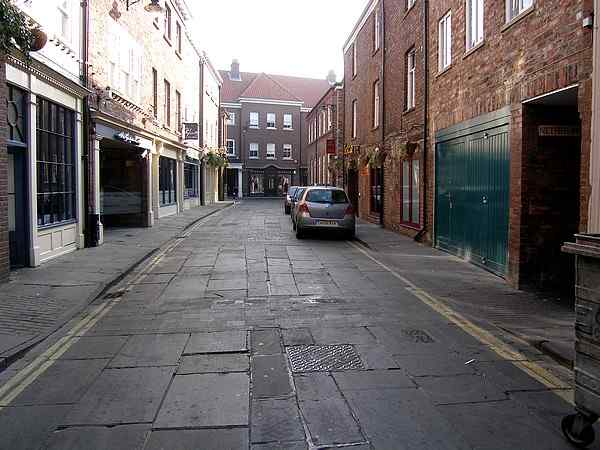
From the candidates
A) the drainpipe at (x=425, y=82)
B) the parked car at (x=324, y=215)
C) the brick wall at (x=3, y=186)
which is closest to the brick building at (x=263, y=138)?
the parked car at (x=324, y=215)

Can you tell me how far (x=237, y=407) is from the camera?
434 centimetres

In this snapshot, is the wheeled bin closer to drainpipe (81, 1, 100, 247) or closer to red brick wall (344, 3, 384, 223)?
drainpipe (81, 1, 100, 247)

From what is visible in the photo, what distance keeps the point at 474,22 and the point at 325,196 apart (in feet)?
23.0

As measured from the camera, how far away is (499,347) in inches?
238

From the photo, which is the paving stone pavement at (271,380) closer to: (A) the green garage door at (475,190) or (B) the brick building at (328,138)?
(A) the green garage door at (475,190)

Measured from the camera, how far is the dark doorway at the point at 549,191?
8992 mm

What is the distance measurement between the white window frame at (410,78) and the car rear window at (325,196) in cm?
319

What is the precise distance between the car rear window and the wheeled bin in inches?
521

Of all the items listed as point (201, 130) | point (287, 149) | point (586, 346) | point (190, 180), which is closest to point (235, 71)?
point (287, 149)

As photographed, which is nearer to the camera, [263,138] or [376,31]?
[376,31]

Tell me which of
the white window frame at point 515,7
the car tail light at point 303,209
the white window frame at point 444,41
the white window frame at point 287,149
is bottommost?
the car tail light at point 303,209

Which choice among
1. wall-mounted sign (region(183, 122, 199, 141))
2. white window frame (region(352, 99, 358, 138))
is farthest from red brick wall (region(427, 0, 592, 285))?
wall-mounted sign (region(183, 122, 199, 141))

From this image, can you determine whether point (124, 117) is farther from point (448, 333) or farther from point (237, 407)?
point (237, 407)

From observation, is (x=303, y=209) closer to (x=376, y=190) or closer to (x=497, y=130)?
(x=376, y=190)
